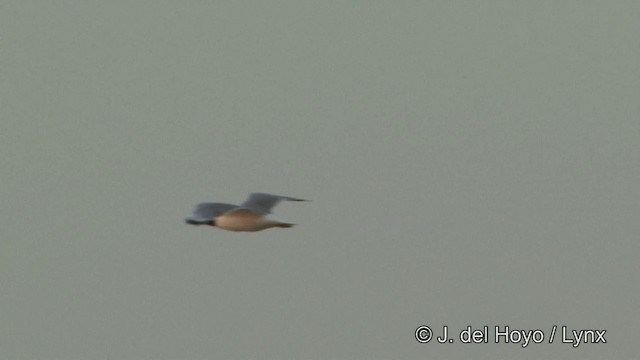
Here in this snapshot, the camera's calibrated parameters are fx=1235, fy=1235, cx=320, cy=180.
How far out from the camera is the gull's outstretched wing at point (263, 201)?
3650cm

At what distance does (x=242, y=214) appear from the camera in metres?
35.1

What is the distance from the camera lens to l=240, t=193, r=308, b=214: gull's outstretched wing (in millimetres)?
36500

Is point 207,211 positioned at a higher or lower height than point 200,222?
higher

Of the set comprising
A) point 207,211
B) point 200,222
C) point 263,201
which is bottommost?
point 200,222

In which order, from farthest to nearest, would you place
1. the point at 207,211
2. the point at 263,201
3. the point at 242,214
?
the point at 263,201 < the point at 207,211 < the point at 242,214

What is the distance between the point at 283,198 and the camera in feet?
120

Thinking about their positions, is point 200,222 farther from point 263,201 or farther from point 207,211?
point 263,201

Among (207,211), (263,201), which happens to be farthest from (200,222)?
(263,201)

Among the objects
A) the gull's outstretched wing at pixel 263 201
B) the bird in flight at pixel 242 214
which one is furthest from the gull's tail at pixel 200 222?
the gull's outstretched wing at pixel 263 201

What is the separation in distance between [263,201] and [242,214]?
1741 mm

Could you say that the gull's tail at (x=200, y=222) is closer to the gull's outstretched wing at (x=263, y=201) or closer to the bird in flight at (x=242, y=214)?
the bird in flight at (x=242, y=214)

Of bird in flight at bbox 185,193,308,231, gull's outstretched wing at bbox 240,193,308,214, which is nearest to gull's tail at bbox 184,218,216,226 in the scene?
bird in flight at bbox 185,193,308,231

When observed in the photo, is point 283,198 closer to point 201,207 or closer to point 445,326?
point 201,207

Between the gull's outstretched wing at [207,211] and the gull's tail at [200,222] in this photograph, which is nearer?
the gull's tail at [200,222]
